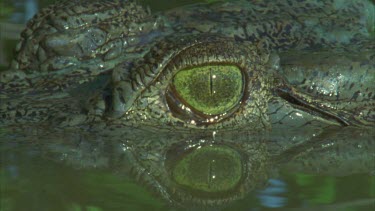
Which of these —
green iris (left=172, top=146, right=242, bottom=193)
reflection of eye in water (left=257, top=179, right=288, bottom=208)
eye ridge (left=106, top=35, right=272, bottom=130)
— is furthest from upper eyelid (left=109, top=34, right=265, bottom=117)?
reflection of eye in water (left=257, top=179, right=288, bottom=208)

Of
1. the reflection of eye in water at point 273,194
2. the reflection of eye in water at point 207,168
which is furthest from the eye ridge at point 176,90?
the reflection of eye in water at point 273,194

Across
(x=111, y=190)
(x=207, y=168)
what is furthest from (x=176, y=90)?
(x=111, y=190)

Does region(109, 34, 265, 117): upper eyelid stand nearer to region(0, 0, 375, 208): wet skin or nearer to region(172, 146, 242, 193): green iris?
region(0, 0, 375, 208): wet skin

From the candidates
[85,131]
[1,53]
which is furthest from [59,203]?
[1,53]

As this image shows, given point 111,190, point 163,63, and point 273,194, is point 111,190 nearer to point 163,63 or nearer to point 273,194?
point 273,194

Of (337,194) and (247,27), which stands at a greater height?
(247,27)

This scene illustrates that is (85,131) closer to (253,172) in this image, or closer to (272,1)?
(253,172)

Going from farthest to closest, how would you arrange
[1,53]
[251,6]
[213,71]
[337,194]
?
[1,53], [251,6], [213,71], [337,194]

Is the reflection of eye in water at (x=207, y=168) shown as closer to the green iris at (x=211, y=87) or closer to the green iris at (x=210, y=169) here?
the green iris at (x=210, y=169)
